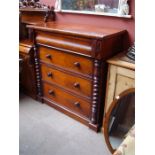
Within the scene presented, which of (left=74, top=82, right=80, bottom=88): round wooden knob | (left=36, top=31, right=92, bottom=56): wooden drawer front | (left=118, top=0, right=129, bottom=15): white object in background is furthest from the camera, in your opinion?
(left=74, top=82, right=80, bottom=88): round wooden knob

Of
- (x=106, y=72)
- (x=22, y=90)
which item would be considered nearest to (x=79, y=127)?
(x=106, y=72)

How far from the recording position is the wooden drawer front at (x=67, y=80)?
72.9 inches

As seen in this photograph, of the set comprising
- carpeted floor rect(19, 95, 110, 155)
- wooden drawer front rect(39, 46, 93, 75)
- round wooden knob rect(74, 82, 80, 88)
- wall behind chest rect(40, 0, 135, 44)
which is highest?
wall behind chest rect(40, 0, 135, 44)

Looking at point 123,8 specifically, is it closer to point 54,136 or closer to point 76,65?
point 76,65

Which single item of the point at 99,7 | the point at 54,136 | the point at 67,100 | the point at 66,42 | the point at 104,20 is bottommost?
the point at 54,136

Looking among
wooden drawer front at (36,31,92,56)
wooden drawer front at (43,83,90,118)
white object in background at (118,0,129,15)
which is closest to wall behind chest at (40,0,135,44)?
white object in background at (118,0,129,15)

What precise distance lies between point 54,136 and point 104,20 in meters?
1.31

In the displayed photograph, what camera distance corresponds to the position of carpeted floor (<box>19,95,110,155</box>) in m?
1.71

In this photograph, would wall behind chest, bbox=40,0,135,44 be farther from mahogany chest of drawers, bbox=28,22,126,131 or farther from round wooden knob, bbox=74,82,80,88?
round wooden knob, bbox=74,82,80,88

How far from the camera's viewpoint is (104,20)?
6.48 ft

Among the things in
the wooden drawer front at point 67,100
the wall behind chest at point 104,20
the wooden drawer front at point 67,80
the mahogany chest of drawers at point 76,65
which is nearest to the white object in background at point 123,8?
the wall behind chest at point 104,20

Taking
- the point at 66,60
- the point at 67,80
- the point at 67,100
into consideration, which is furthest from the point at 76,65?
the point at 67,100
